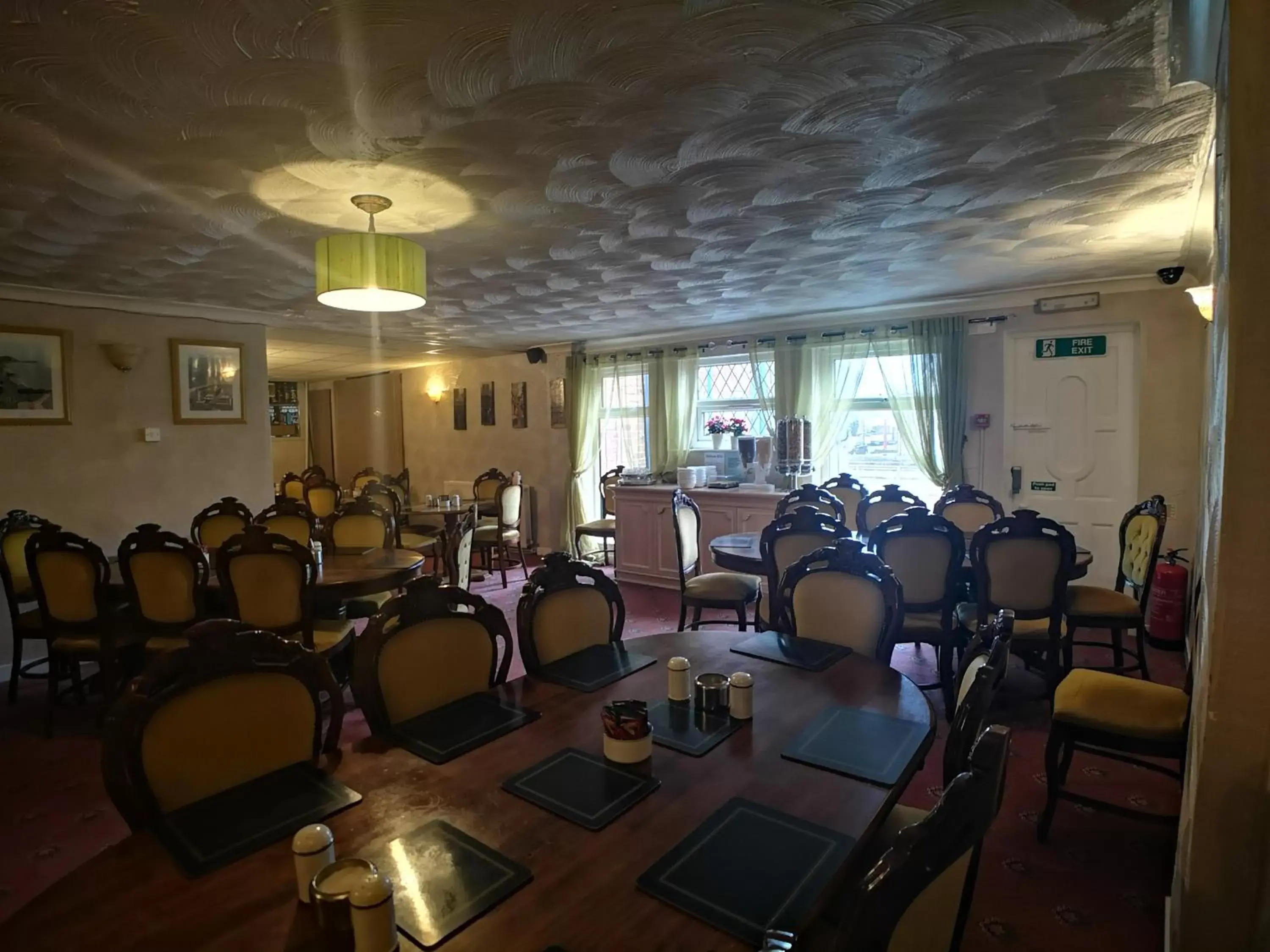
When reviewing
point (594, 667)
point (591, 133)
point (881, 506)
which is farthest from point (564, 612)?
point (881, 506)

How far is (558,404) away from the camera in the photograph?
7738 millimetres

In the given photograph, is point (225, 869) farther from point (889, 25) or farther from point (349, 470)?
point (349, 470)

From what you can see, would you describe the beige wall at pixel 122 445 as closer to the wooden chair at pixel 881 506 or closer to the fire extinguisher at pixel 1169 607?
the wooden chair at pixel 881 506

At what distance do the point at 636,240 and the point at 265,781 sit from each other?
289 cm

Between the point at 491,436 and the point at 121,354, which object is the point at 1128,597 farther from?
the point at 491,436

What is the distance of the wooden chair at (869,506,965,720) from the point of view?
131 inches

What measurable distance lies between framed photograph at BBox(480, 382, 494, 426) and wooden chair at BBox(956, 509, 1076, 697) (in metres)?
6.14

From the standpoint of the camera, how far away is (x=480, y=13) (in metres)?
1.61

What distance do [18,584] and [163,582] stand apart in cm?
139

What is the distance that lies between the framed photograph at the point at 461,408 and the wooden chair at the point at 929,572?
247 inches

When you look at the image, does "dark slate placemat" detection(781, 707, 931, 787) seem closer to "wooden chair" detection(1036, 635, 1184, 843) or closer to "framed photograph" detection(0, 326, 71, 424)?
"wooden chair" detection(1036, 635, 1184, 843)

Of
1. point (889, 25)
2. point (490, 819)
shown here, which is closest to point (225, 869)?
point (490, 819)

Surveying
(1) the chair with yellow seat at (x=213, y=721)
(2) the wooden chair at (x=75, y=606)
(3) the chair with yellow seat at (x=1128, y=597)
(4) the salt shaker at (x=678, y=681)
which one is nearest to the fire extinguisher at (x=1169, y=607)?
(3) the chair with yellow seat at (x=1128, y=597)

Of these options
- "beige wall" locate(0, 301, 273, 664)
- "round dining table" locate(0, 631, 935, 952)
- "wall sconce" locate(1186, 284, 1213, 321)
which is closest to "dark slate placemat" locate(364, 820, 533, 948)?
"round dining table" locate(0, 631, 935, 952)
